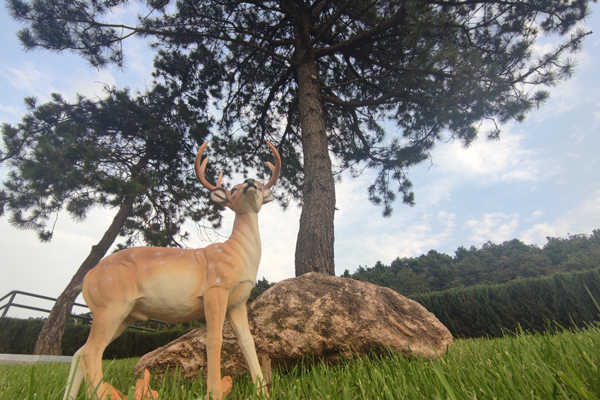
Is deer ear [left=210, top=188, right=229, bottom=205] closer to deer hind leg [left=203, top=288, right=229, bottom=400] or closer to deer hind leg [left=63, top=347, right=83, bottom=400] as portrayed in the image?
deer hind leg [left=203, top=288, right=229, bottom=400]

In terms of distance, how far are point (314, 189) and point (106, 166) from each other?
15.4ft

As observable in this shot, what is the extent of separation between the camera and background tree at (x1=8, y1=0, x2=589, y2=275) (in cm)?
483

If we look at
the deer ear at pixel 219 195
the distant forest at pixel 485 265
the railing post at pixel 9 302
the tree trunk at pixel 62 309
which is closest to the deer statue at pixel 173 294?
the deer ear at pixel 219 195

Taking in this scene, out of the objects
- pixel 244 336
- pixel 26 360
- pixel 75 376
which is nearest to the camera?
pixel 75 376

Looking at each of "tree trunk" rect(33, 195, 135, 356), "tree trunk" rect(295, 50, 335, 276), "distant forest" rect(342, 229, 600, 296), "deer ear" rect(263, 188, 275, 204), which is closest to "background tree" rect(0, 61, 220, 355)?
"tree trunk" rect(33, 195, 135, 356)

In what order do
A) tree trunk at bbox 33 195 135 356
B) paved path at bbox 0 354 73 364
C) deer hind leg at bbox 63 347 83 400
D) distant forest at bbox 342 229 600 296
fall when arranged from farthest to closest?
1. distant forest at bbox 342 229 600 296
2. tree trunk at bbox 33 195 135 356
3. paved path at bbox 0 354 73 364
4. deer hind leg at bbox 63 347 83 400

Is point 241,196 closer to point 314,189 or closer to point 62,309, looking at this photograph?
point 314,189

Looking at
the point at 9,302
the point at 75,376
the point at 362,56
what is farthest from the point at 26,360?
the point at 362,56

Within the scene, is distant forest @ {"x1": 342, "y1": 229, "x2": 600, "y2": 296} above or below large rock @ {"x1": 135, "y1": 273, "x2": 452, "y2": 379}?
above

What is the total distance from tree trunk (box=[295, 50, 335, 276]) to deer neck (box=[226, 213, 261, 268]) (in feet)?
6.72

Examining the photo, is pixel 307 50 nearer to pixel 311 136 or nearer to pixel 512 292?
pixel 311 136

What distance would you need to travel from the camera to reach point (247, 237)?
212cm

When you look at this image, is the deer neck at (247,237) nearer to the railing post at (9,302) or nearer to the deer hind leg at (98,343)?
the deer hind leg at (98,343)

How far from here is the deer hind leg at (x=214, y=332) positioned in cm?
164
